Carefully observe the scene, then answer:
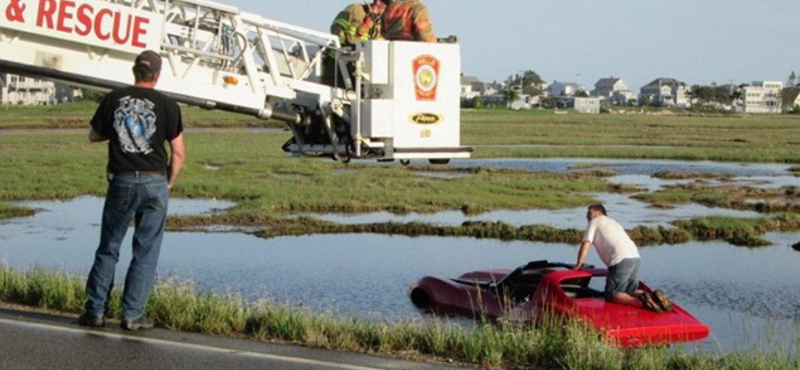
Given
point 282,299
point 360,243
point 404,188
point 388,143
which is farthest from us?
point 404,188

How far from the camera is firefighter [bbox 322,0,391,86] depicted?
43.2ft

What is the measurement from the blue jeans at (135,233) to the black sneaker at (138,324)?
30 millimetres

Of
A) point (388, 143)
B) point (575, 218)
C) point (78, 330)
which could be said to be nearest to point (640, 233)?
point (575, 218)

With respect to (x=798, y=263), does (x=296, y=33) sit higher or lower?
higher

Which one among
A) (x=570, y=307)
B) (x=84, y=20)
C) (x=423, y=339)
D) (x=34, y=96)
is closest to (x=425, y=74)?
(x=570, y=307)

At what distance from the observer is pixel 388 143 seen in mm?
12625

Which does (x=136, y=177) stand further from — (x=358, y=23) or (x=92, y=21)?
(x=358, y=23)

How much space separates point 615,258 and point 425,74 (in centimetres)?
357

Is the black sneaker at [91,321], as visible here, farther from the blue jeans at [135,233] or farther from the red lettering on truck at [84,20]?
the red lettering on truck at [84,20]

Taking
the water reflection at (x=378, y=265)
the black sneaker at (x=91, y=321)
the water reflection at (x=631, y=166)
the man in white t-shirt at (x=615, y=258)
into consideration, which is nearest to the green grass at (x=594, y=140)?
the water reflection at (x=631, y=166)

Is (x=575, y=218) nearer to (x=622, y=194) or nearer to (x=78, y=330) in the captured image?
(x=622, y=194)

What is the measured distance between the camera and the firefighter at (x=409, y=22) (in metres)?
12.9

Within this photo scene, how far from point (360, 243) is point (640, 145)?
40.7 metres

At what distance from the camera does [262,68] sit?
41.2 ft
